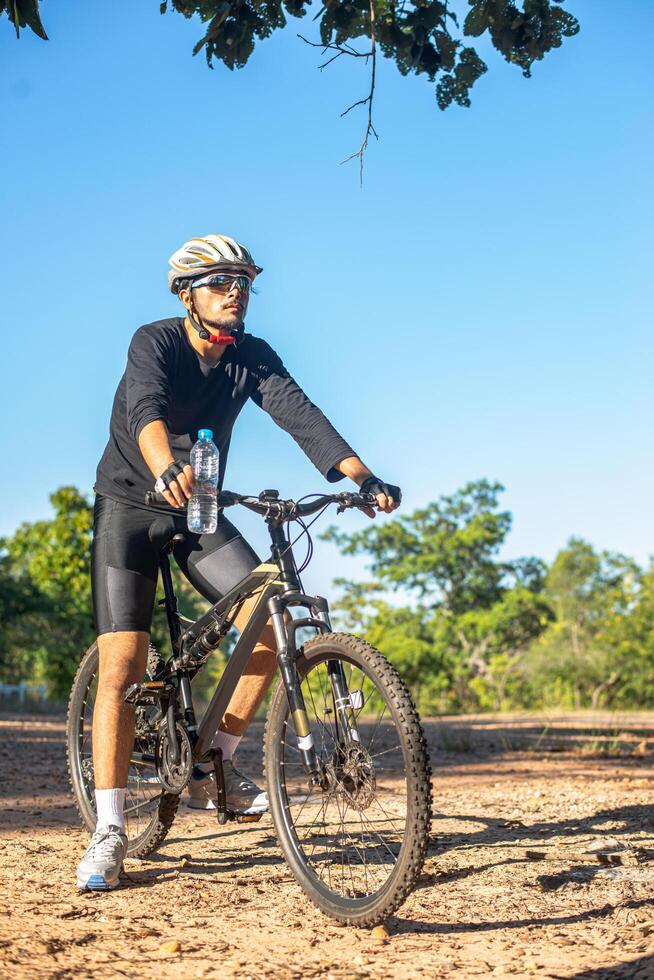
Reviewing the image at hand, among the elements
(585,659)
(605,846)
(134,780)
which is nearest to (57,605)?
(585,659)

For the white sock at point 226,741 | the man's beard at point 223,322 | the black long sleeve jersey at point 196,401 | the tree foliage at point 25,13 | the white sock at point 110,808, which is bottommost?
the white sock at point 110,808

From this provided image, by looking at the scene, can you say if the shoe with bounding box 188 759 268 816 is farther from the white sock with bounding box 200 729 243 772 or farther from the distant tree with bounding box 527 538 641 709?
the distant tree with bounding box 527 538 641 709

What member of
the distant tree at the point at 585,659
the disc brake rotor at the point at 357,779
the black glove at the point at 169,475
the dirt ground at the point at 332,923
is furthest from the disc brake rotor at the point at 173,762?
the distant tree at the point at 585,659

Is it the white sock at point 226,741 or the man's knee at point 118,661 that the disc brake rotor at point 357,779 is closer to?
the white sock at point 226,741

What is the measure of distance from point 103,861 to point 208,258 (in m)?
2.25

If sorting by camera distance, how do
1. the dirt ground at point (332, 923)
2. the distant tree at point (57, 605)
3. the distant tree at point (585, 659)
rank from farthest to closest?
the distant tree at point (585, 659)
the distant tree at point (57, 605)
the dirt ground at point (332, 923)

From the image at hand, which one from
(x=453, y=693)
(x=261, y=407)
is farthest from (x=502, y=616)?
(x=261, y=407)

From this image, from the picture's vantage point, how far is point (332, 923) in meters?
3.25

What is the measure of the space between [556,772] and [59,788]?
373 centimetres

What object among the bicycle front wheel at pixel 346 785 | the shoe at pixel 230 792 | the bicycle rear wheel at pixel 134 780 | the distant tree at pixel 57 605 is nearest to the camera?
the bicycle front wheel at pixel 346 785

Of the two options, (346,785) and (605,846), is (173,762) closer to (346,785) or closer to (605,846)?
(346,785)

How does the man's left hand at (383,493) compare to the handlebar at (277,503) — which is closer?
the handlebar at (277,503)

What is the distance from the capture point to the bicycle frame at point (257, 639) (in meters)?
3.39

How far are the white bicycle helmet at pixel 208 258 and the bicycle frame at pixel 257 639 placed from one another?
1.08 meters
